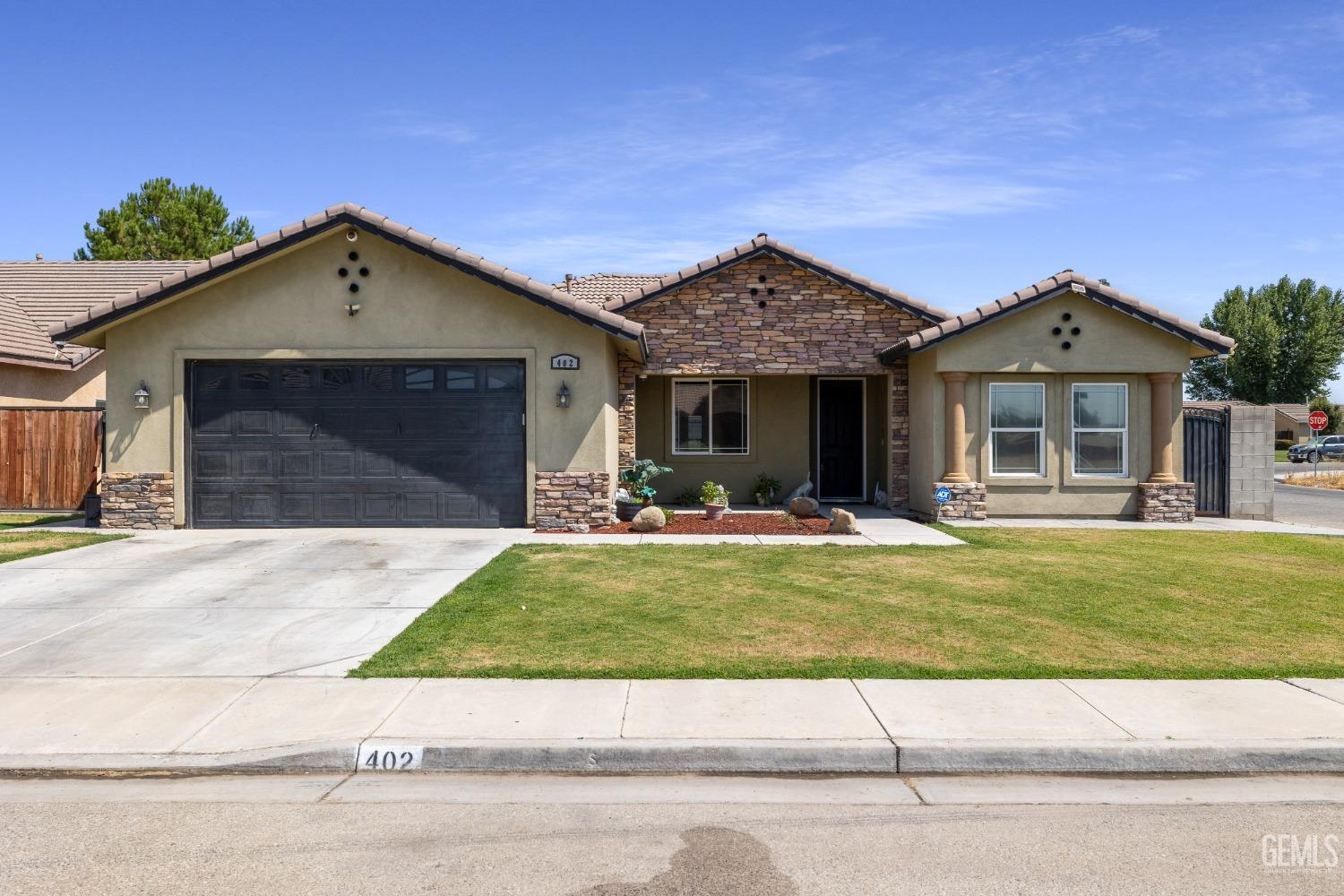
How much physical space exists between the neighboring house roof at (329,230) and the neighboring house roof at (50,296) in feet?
20.2

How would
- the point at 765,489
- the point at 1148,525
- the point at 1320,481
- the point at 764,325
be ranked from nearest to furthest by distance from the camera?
the point at 1148,525 → the point at 764,325 → the point at 765,489 → the point at 1320,481

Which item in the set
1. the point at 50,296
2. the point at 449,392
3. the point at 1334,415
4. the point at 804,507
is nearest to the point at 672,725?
the point at 449,392

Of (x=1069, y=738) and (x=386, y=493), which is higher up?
(x=386, y=493)

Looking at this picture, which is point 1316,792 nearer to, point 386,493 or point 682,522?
point 682,522

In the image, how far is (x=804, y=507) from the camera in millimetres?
15414

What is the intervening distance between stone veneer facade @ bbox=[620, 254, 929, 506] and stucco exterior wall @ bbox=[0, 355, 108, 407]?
1244 cm

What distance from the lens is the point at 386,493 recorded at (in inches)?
555

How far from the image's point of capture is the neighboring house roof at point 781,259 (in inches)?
Answer: 650

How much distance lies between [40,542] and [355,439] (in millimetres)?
4318

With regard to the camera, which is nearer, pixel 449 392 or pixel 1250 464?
pixel 449 392

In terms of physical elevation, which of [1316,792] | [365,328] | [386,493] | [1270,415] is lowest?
[1316,792]

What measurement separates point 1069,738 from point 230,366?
512 inches

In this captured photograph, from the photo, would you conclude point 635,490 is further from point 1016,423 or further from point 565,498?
point 1016,423

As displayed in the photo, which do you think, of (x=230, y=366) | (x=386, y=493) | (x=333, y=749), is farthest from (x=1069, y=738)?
(x=230, y=366)
